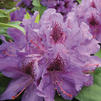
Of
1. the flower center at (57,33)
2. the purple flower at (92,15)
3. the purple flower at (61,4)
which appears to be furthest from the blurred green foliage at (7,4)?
the flower center at (57,33)

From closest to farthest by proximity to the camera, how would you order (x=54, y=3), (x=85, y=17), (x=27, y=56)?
(x=27, y=56)
(x=85, y=17)
(x=54, y=3)

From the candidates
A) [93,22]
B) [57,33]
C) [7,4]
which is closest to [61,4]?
[7,4]

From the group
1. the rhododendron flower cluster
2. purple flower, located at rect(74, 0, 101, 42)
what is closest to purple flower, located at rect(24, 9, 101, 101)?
the rhododendron flower cluster

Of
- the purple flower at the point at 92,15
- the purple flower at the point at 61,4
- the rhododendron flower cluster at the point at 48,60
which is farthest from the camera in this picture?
the purple flower at the point at 61,4

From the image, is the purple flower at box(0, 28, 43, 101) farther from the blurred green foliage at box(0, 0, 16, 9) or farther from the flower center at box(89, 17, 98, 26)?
the blurred green foliage at box(0, 0, 16, 9)

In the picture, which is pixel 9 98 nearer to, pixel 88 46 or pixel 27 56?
pixel 27 56

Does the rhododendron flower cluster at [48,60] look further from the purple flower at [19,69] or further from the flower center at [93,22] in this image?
the flower center at [93,22]

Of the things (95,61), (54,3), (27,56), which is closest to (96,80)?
(95,61)

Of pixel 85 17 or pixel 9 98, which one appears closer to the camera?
pixel 9 98
